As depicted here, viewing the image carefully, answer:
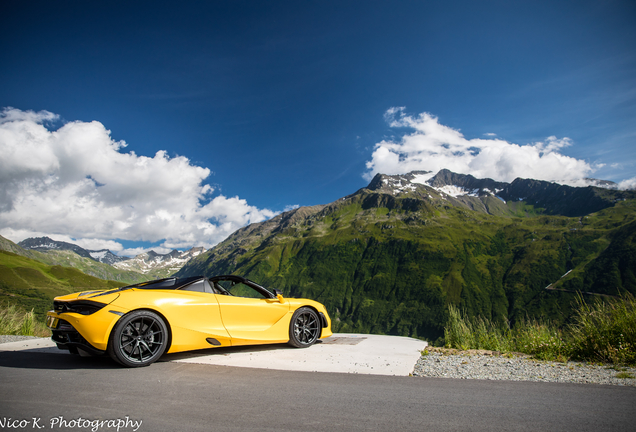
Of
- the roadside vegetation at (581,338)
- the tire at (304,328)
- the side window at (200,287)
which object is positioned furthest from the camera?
the tire at (304,328)

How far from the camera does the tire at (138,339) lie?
5.04m

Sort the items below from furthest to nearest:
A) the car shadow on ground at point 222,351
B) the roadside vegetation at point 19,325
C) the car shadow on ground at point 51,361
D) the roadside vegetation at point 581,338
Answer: the roadside vegetation at point 19,325 → the car shadow on ground at point 222,351 → the roadside vegetation at point 581,338 → the car shadow on ground at point 51,361

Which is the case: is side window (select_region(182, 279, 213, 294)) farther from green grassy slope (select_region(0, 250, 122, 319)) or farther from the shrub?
green grassy slope (select_region(0, 250, 122, 319))

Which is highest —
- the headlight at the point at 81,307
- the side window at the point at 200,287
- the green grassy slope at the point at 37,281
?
the side window at the point at 200,287

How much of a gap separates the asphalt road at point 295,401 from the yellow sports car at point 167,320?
1.42ft

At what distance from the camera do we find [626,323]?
6.01m

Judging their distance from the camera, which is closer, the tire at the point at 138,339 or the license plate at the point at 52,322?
the tire at the point at 138,339

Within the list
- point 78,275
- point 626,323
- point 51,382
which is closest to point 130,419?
point 51,382

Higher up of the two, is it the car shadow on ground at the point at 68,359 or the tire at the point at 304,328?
the tire at the point at 304,328

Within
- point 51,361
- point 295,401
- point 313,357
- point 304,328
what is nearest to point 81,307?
point 51,361

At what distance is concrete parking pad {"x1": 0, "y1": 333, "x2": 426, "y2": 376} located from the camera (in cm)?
548

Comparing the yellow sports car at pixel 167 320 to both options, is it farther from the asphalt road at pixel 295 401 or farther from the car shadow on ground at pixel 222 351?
the asphalt road at pixel 295 401

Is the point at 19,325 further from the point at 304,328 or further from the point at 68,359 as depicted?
the point at 304,328

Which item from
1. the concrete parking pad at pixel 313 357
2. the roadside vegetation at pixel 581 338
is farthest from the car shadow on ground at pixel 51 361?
the roadside vegetation at pixel 581 338
